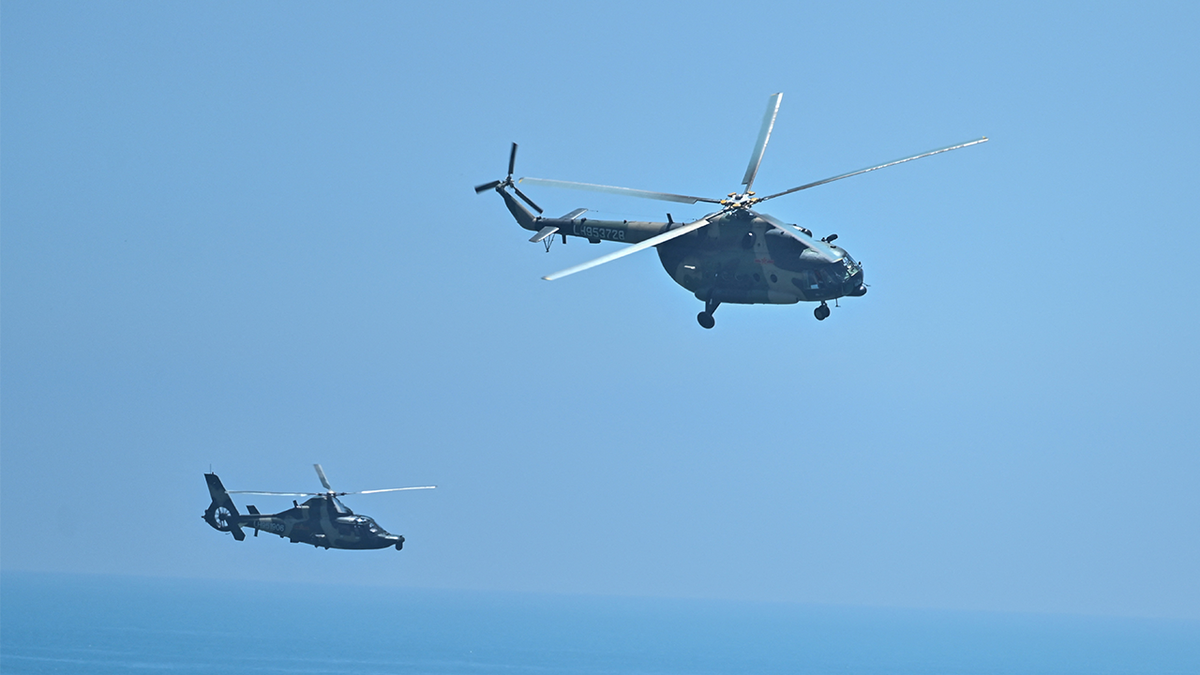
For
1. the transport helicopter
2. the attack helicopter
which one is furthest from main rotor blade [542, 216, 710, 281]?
the transport helicopter

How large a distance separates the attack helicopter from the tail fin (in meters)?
33.0

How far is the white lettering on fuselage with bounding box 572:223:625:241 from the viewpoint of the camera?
149ft

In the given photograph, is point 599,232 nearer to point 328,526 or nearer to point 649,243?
point 649,243

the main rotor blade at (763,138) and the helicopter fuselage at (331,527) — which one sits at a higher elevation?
the main rotor blade at (763,138)

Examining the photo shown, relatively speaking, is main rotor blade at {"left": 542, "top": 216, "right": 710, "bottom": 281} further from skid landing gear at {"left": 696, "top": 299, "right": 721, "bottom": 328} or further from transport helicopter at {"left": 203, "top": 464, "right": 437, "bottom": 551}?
transport helicopter at {"left": 203, "top": 464, "right": 437, "bottom": 551}

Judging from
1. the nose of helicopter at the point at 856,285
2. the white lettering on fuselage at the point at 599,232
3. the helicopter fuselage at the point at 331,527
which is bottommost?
the helicopter fuselage at the point at 331,527

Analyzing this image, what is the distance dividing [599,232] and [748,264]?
264 inches

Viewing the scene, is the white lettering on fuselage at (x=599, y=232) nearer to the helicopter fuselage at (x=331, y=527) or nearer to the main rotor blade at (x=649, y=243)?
the main rotor blade at (x=649, y=243)

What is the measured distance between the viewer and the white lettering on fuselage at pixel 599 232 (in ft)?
149

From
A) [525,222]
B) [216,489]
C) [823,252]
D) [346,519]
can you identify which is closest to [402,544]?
[346,519]

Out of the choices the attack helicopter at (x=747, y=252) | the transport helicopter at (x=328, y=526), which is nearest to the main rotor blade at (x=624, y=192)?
the attack helicopter at (x=747, y=252)

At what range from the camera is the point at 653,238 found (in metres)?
42.9

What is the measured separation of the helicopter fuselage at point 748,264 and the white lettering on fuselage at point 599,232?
0.71 m

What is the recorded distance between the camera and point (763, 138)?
1742 inches
